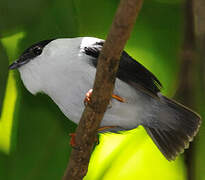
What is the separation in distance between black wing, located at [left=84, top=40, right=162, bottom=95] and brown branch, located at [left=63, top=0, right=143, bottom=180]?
0.35m

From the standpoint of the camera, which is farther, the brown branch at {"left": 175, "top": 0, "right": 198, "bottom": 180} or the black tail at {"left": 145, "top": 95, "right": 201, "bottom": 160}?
the black tail at {"left": 145, "top": 95, "right": 201, "bottom": 160}

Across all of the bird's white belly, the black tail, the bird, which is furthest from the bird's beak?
the black tail

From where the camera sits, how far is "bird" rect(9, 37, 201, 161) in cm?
146

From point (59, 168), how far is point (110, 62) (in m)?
0.66

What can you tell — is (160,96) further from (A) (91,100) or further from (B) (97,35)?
(A) (91,100)

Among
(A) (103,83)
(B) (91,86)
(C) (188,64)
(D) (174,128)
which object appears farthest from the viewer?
(D) (174,128)

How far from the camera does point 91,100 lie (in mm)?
1054

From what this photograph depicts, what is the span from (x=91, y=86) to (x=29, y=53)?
0.24 meters

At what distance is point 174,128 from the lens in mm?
1670

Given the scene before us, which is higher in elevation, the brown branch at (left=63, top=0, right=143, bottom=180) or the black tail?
→ the brown branch at (left=63, top=0, right=143, bottom=180)

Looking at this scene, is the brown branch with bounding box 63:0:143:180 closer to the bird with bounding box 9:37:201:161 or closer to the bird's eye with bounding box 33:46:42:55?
the bird with bounding box 9:37:201:161

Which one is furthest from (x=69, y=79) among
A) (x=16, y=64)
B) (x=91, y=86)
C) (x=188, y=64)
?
(x=188, y=64)

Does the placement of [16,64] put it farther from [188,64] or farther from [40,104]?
[188,64]

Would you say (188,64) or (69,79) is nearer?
(188,64)
